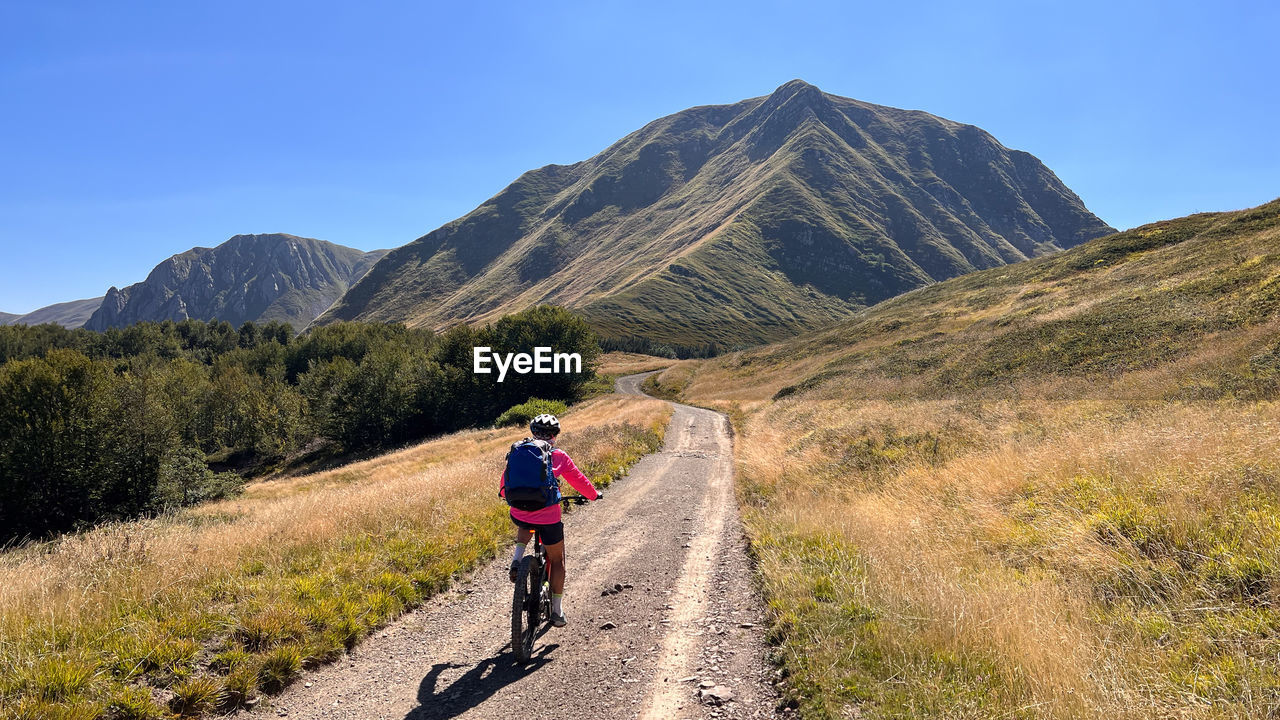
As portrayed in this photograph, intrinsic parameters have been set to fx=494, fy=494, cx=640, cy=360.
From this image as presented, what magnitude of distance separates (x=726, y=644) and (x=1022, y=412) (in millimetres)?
14715

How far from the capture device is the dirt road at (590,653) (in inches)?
195

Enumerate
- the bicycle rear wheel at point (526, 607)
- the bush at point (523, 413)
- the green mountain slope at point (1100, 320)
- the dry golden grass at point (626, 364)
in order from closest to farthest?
the bicycle rear wheel at point (526, 607) < the green mountain slope at point (1100, 320) < the bush at point (523, 413) < the dry golden grass at point (626, 364)

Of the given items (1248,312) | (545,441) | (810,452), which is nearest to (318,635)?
(545,441)

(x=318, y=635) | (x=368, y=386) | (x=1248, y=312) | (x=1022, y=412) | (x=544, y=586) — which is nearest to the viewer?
(x=318, y=635)

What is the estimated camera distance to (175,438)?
36.8 meters

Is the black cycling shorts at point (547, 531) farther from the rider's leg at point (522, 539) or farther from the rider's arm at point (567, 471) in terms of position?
the rider's arm at point (567, 471)

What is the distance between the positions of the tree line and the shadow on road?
15674 millimetres

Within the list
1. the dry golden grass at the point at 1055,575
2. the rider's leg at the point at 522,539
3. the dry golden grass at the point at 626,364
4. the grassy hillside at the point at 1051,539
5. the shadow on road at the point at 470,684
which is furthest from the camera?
the dry golden grass at the point at 626,364

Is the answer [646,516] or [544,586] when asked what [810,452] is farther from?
[544,586]

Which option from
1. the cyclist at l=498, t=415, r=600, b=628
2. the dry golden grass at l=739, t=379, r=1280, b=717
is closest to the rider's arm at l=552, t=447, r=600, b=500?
the cyclist at l=498, t=415, r=600, b=628

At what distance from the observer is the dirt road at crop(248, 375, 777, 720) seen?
496cm

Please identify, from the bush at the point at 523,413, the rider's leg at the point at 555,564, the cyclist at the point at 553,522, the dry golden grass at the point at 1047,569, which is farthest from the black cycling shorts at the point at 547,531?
the bush at the point at 523,413

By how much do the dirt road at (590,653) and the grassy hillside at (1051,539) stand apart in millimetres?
718

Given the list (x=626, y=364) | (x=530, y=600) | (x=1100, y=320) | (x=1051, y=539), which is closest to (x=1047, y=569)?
(x=1051, y=539)
